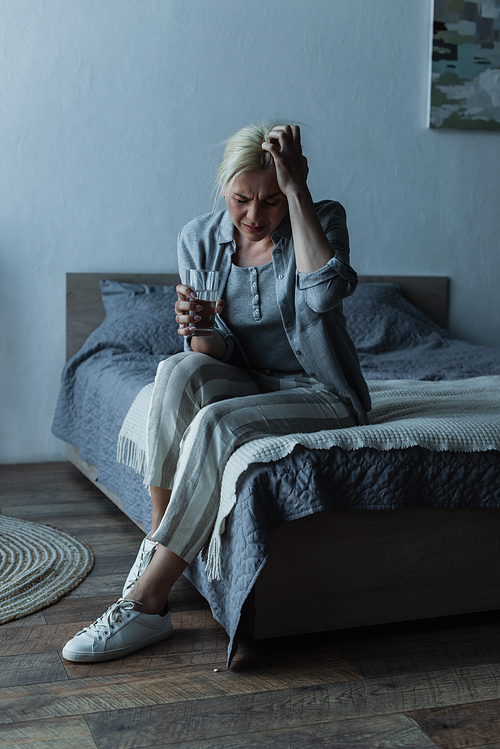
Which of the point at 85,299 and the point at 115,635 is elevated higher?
the point at 85,299

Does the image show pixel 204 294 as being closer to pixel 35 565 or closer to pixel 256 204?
pixel 256 204

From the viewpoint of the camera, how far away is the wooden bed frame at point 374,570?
1399 mm

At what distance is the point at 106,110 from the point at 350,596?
235 cm

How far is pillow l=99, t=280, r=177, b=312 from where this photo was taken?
300 centimetres

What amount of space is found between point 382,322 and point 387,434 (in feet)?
5.74

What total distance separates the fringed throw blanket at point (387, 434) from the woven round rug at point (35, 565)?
0.29 metres

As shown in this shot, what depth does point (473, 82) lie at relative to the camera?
351cm

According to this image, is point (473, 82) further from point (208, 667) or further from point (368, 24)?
point (208, 667)

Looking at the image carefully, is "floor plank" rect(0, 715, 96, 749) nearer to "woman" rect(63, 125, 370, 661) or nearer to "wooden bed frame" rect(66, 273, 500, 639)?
"woman" rect(63, 125, 370, 661)

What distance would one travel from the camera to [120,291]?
10.00 feet

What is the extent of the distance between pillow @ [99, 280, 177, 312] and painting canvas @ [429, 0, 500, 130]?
1.53 m

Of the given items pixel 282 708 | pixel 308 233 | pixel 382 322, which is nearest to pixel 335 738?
pixel 282 708

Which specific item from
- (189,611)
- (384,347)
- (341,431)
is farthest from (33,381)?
(341,431)

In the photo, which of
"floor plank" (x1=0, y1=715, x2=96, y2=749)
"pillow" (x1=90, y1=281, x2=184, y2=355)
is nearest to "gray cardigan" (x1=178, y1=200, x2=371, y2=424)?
"floor plank" (x1=0, y1=715, x2=96, y2=749)
